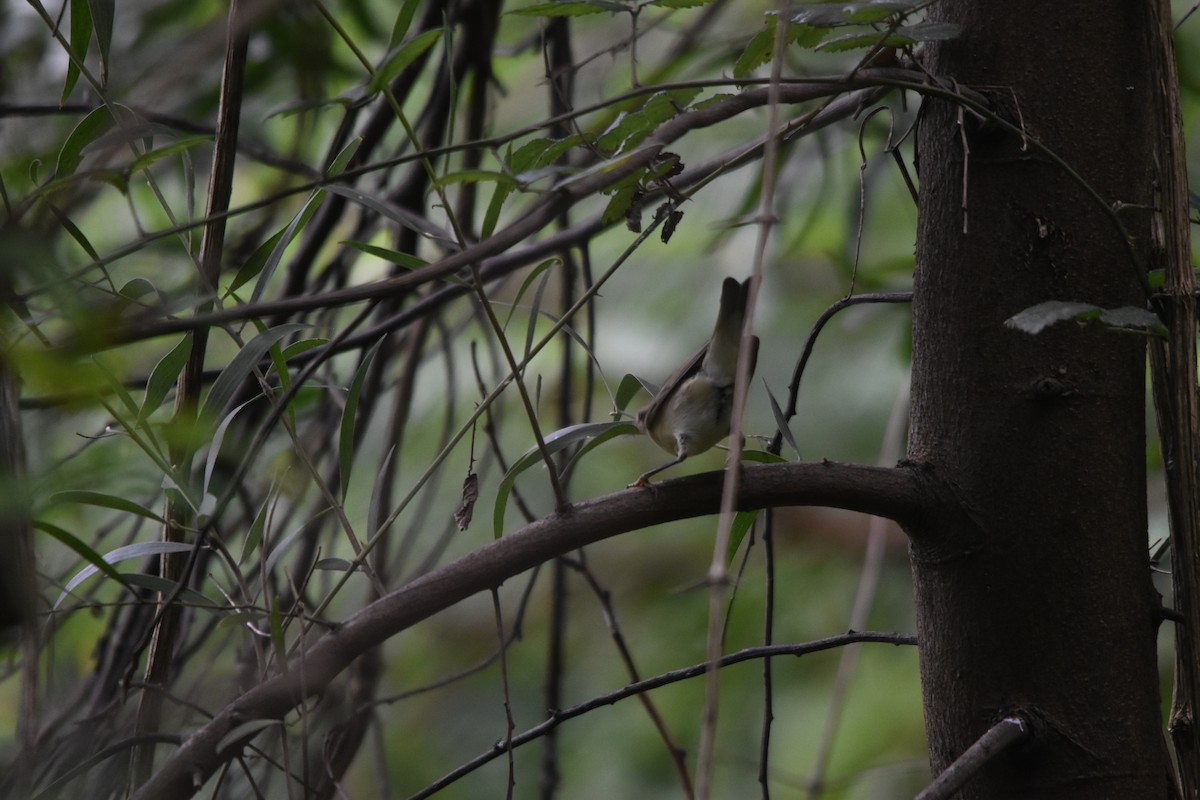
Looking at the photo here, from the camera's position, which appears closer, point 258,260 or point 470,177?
point 470,177

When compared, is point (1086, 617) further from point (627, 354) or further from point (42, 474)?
point (627, 354)

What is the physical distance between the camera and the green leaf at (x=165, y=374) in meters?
1.01

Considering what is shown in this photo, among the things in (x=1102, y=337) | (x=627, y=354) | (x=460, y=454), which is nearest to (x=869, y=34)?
(x=1102, y=337)

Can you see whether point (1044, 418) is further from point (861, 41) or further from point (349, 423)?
point (349, 423)

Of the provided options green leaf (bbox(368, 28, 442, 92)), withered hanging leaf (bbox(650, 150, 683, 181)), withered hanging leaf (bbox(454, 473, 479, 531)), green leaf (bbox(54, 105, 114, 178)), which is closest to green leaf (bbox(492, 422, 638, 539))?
withered hanging leaf (bbox(454, 473, 479, 531))

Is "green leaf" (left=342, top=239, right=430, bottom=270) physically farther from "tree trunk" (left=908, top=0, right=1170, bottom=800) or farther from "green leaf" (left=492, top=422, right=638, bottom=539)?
"tree trunk" (left=908, top=0, right=1170, bottom=800)

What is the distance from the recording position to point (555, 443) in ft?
3.18

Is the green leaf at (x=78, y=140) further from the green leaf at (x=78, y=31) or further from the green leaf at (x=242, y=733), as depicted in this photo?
the green leaf at (x=242, y=733)

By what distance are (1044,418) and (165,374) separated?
815mm

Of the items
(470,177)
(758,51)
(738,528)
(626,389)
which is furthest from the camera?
(626,389)

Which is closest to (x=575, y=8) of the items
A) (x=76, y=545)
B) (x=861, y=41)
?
(x=861, y=41)

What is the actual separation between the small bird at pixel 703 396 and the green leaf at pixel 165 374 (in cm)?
47

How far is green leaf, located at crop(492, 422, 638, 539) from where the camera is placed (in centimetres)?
94

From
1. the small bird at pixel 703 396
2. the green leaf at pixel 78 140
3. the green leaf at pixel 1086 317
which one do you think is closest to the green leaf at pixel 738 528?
the small bird at pixel 703 396
